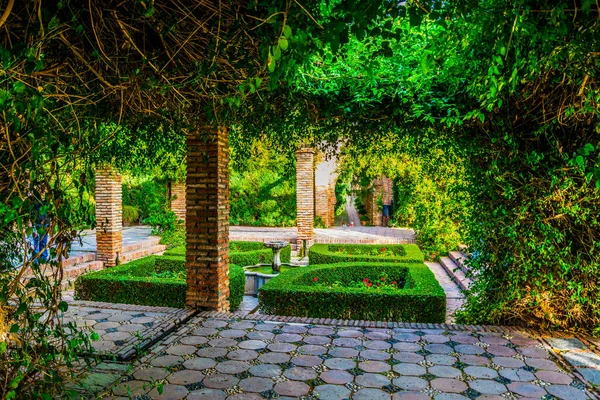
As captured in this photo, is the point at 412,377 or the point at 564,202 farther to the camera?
the point at 564,202

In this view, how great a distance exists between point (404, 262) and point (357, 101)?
5.45 m

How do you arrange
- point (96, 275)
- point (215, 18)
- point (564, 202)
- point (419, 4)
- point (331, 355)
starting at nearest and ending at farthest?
point (419, 4) < point (215, 18) < point (331, 355) < point (564, 202) < point (96, 275)

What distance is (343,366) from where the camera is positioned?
3.80 m

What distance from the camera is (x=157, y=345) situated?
4305 millimetres

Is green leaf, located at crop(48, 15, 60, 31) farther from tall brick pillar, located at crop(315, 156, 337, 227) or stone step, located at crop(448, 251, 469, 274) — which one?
tall brick pillar, located at crop(315, 156, 337, 227)

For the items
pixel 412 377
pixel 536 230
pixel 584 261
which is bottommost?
pixel 412 377

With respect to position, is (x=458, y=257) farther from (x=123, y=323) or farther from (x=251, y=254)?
(x=123, y=323)

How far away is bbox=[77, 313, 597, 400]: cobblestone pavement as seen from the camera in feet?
10.9

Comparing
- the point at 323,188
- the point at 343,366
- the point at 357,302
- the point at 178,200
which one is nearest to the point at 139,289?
the point at 357,302

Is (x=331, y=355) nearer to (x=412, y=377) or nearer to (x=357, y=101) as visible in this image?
(x=412, y=377)

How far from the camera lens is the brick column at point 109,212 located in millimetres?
10422

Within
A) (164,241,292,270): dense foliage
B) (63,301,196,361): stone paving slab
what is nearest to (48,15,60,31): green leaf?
(63,301,196,361): stone paving slab

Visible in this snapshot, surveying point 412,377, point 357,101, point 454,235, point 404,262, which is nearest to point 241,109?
point 357,101

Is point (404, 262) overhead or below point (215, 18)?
below
